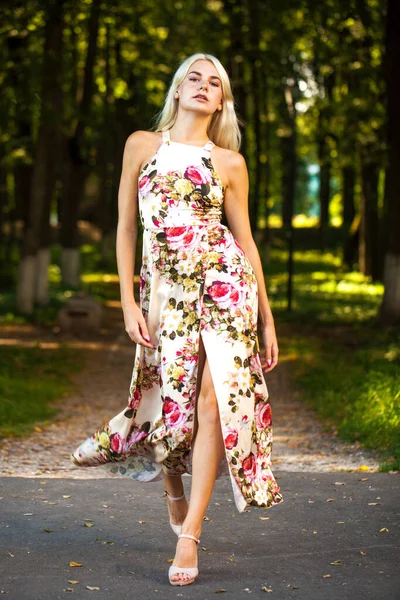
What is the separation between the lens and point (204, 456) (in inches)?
183

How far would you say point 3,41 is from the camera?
19.6 meters

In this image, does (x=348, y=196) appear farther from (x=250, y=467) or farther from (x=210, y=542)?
(x=250, y=467)

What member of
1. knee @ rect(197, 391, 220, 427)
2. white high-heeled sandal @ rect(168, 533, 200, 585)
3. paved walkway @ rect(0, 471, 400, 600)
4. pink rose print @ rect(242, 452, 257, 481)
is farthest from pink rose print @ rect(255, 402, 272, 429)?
white high-heeled sandal @ rect(168, 533, 200, 585)

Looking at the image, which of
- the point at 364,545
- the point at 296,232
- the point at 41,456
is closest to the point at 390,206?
the point at 41,456

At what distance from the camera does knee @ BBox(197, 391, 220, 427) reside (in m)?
4.67

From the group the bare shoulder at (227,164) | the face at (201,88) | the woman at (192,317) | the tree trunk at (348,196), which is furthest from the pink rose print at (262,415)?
the tree trunk at (348,196)

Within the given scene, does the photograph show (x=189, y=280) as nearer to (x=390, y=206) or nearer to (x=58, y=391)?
(x=58, y=391)

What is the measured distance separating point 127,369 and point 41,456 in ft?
20.2

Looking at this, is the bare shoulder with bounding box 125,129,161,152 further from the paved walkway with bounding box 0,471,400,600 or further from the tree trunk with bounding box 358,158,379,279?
the tree trunk with bounding box 358,158,379,279

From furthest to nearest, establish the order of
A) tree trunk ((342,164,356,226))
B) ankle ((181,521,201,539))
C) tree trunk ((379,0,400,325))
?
1. tree trunk ((342,164,356,226))
2. tree trunk ((379,0,400,325))
3. ankle ((181,521,201,539))

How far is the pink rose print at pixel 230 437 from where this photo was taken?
466 cm

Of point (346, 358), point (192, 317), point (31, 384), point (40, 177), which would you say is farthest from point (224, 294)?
point (40, 177)

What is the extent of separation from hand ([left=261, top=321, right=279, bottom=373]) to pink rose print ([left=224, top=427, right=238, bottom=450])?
38 centimetres

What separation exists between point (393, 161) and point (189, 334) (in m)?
13.2
